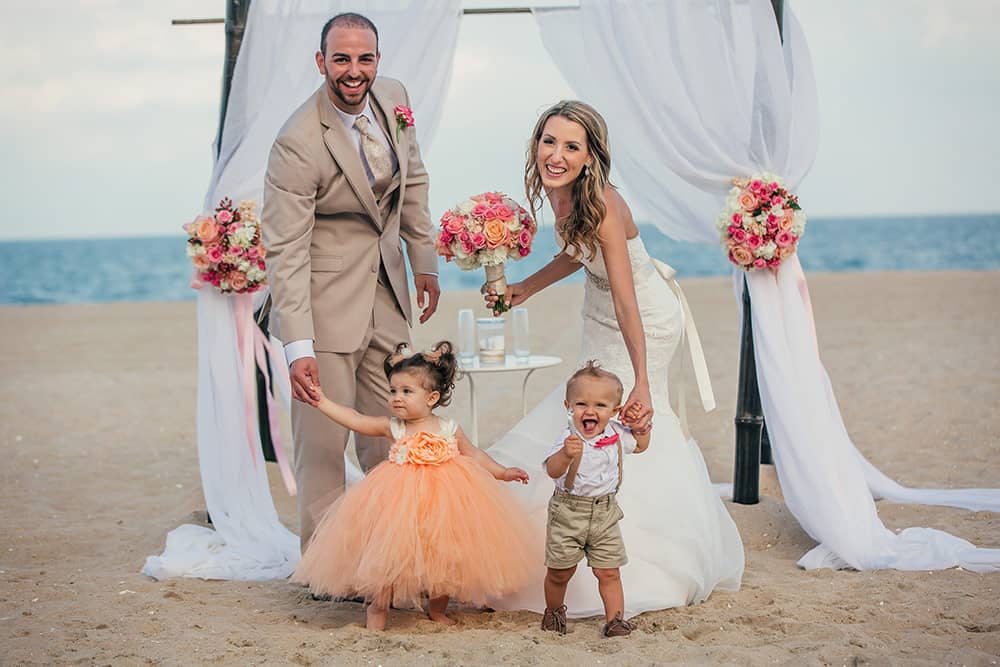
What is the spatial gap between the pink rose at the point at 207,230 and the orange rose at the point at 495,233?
142 cm

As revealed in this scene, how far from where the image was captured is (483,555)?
362 centimetres

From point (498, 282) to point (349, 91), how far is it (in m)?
0.92

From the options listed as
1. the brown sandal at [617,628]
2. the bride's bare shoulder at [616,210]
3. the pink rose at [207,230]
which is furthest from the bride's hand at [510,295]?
the pink rose at [207,230]

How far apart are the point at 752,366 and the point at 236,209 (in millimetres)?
2528

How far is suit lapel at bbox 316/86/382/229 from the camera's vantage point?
3.96 meters

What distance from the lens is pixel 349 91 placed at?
3889mm

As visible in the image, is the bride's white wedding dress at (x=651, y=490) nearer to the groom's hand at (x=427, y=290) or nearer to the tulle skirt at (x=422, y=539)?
the tulle skirt at (x=422, y=539)

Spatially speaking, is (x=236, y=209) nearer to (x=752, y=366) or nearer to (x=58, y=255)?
(x=752, y=366)

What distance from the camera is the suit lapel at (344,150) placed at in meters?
3.96

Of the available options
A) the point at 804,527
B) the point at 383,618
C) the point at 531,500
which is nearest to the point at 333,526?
the point at 383,618

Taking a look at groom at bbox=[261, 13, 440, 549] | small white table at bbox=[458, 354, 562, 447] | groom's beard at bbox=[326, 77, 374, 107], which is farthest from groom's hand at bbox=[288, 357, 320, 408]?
small white table at bbox=[458, 354, 562, 447]

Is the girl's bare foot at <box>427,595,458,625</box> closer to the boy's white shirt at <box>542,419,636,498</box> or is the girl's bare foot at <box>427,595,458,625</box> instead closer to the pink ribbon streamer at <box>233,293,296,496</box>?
the boy's white shirt at <box>542,419,636,498</box>

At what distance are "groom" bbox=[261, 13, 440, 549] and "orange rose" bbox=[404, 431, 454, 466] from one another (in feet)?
1.27

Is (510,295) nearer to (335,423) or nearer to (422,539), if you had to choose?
(335,423)
